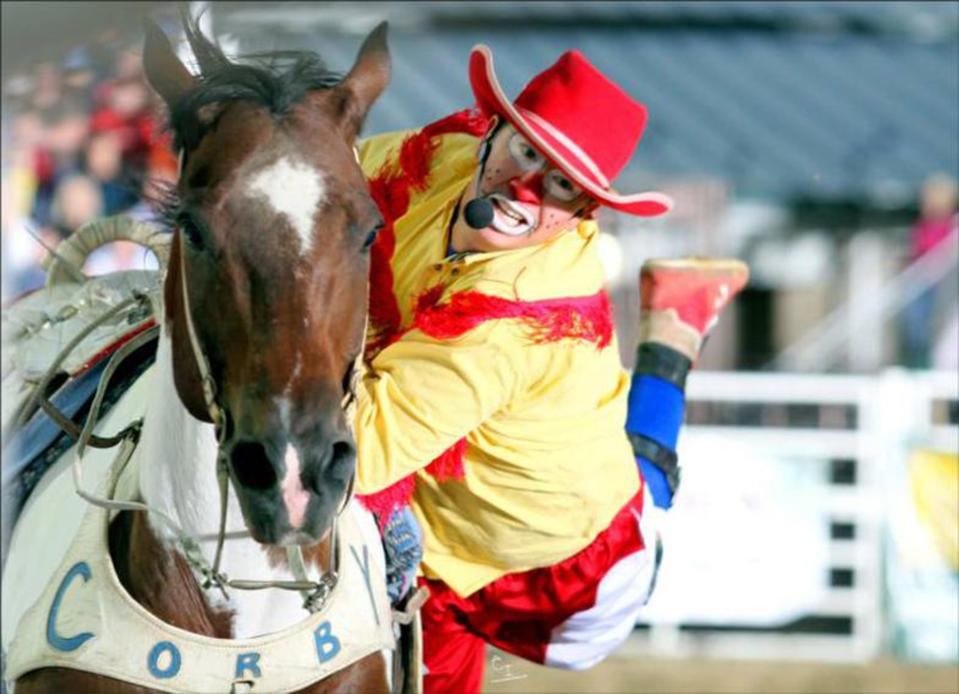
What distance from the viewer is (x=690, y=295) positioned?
393cm

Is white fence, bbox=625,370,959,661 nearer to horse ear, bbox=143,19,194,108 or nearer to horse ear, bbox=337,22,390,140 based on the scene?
horse ear, bbox=337,22,390,140

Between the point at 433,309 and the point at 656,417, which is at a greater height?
the point at 433,309

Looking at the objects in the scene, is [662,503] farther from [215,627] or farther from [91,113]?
[91,113]

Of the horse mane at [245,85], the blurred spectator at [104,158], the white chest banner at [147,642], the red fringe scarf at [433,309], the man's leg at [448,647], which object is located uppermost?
the blurred spectator at [104,158]

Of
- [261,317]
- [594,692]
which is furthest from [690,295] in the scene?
[594,692]

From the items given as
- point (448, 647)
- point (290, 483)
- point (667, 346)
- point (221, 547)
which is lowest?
point (448, 647)

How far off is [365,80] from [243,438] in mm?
636

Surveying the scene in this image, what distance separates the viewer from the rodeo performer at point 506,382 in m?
2.94

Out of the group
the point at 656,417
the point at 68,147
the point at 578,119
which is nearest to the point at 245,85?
the point at 578,119

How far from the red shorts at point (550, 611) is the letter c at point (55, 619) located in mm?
748

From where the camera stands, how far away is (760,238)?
41.7ft

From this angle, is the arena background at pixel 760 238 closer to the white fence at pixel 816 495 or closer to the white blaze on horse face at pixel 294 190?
the white fence at pixel 816 495

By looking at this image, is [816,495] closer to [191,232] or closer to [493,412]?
[493,412]

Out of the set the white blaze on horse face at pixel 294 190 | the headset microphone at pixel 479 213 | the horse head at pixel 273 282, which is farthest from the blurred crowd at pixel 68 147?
the white blaze on horse face at pixel 294 190
